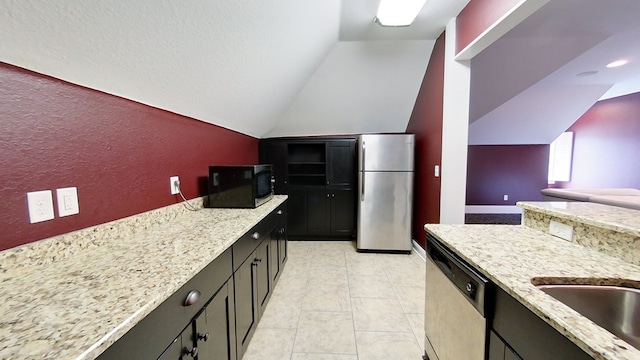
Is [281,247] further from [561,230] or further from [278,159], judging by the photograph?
[561,230]

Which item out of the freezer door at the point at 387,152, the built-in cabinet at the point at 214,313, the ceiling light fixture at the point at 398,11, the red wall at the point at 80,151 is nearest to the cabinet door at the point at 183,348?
the built-in cabinet at the point at 214,313

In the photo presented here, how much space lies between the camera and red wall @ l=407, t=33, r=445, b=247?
8.42 ft

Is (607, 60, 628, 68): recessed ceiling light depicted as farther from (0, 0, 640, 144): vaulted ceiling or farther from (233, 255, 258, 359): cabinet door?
(233, 255, 258, 359): cabinet door

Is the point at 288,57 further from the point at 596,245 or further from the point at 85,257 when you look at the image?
the point at 596,245

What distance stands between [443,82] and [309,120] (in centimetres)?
185

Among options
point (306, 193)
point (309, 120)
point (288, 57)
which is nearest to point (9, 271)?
point (288, 57)

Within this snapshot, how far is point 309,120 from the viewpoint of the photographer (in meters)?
3.59

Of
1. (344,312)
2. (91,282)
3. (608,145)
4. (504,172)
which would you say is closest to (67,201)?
(91,282)

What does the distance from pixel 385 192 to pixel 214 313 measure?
249 cm

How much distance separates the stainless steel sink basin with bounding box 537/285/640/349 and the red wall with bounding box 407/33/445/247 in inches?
70.3

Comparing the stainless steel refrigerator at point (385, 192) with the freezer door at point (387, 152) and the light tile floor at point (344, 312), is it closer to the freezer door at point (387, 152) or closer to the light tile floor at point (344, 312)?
the freezer door at point (387, 152)

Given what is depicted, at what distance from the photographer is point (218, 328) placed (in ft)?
3.58

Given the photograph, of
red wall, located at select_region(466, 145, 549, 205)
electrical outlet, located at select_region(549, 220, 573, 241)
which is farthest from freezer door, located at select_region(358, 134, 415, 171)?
red wall, located at select_region(466, 145, 549, 205)

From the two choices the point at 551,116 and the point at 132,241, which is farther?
the point at 551,116
